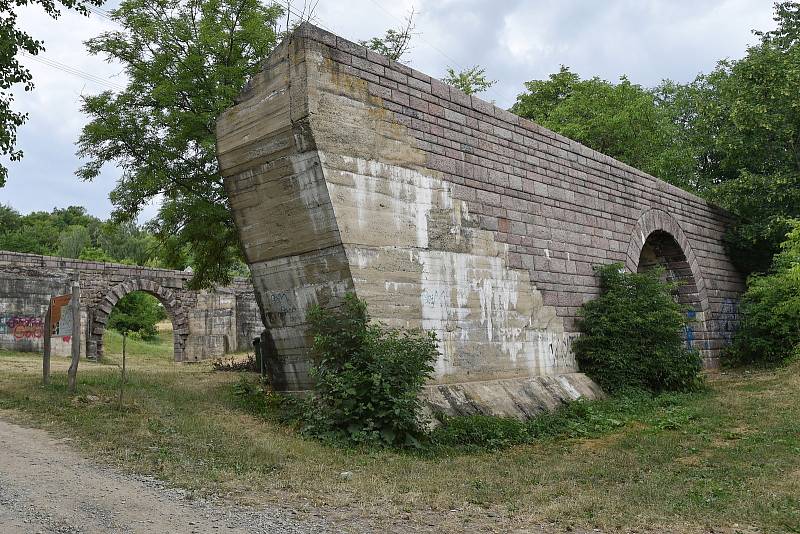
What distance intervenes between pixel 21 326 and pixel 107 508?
1706cm

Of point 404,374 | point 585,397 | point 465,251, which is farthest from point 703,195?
point 404,374

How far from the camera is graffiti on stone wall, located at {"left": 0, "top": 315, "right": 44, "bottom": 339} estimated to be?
730 inches

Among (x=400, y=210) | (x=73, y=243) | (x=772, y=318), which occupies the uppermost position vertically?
(x=73, y=243)

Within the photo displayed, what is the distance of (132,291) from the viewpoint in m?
23.7

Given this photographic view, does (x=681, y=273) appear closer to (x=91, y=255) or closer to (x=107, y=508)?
(x=107, y=508)

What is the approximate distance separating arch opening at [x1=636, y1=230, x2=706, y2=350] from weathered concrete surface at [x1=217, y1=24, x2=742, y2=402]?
4687 mm

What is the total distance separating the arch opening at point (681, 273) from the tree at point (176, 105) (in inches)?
347

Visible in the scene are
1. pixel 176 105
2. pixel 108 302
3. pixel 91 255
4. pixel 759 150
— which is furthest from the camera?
pixel 91 255

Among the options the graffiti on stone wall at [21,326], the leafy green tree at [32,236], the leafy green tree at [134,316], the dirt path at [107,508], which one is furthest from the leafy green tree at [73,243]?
the dirt path at [107,508]

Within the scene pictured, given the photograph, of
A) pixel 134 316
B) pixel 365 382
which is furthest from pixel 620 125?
pixel 134 316

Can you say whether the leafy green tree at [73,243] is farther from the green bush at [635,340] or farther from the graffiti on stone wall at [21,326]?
the green bush at [635,340]

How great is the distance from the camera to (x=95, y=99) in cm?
1211

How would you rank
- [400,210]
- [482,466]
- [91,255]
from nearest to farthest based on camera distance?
[482,466] < [400,210] < [91,255]

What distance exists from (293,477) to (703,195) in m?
15.7
